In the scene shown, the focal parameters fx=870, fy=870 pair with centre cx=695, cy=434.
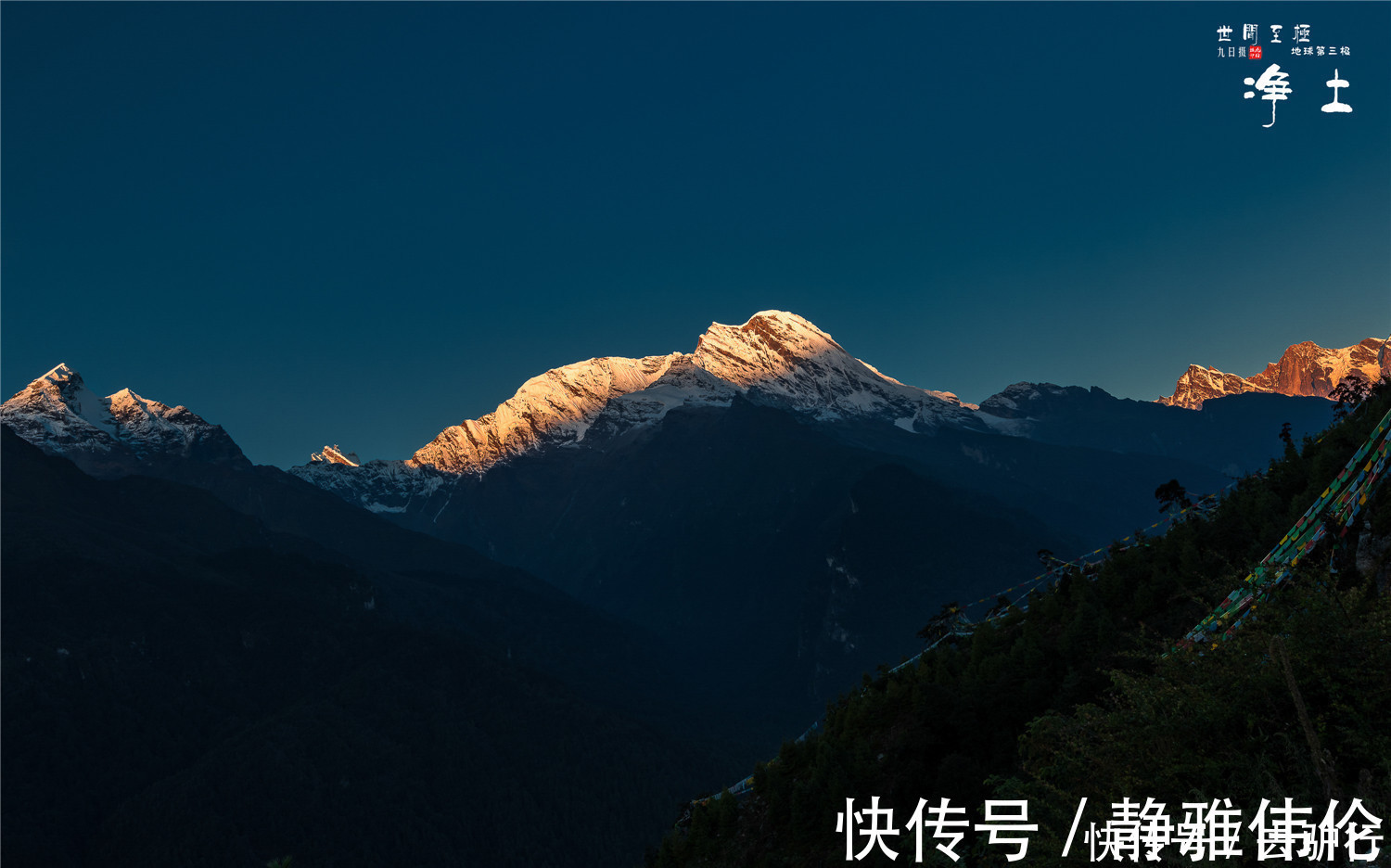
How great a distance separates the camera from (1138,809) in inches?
739

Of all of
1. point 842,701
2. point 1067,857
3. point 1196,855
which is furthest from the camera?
point 842,701

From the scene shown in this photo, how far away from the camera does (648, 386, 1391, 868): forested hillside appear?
18938 millimetres

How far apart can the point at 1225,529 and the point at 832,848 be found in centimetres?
2723

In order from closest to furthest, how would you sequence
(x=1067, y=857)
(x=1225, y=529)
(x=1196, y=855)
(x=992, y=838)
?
(x=1196, y=855) → (x=1067, y=857) → (x=992, y=838) → (x=1225, y=529)

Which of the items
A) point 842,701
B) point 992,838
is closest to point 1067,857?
point 992,838

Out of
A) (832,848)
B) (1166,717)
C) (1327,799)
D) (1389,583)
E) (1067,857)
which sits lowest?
(832,848)

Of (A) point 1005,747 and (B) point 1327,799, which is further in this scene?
(A) point 1005,747

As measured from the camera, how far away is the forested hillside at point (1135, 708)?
18938mm

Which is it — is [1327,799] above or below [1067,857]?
above

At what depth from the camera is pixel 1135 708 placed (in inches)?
863

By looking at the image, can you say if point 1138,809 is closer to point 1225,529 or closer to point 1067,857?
point 1067,857

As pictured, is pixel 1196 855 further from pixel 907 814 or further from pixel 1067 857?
pixel 907 814

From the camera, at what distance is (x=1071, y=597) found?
4847 centimetres

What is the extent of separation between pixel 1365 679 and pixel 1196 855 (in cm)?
634
